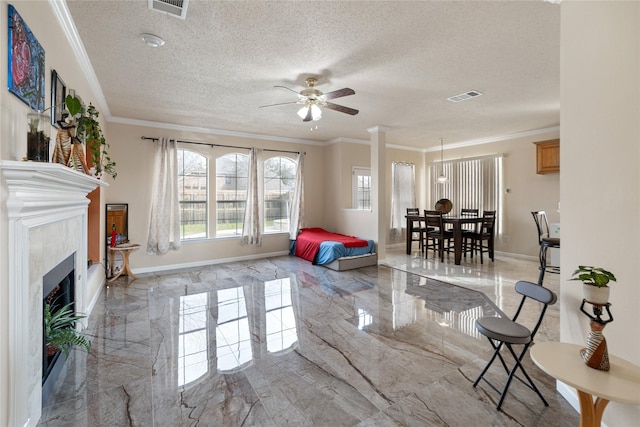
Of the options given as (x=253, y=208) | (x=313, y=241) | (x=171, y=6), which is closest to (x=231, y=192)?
(x=253, y=208)

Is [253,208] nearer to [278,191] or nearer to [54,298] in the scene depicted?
[278,191]

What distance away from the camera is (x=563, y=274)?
2016 millimetres

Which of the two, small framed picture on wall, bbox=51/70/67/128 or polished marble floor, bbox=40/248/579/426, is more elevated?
small framed picture on wall, bbox=51/70/67/128

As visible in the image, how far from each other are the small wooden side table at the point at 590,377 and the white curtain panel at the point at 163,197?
557cm

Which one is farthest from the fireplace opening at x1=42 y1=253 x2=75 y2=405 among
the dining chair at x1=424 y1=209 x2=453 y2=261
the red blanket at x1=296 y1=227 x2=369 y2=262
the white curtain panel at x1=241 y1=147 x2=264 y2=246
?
the dining chair at x1=424 y1=209 x2=453 y2=261

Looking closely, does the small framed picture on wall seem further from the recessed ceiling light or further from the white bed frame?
the white bed frame

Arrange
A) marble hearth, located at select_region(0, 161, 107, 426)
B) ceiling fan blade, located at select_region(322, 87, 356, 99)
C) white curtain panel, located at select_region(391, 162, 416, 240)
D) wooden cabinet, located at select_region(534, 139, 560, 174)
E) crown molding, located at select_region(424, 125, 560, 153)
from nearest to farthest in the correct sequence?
marble hearth, located at select_region(0, 161, 107, 426), ceiling fan blade, located at select_region(322, 87, 356, 99), wooden cabinet, located at select_region(534, 139, 560, 174), crown molding, located at select_region(424, 125, 560, 153), white curtain panel, located at select_region(391, 162, 416, 240)

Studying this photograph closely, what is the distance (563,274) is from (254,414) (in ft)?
7.31

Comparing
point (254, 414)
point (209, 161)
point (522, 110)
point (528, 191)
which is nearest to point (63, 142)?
point (254, 414)

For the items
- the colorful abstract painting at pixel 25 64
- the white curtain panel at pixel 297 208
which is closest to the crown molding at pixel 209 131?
the white curtain panel at pixel 297 208

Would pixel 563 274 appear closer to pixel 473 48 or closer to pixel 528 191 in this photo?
pixel 473 48

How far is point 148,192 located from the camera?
213 inches

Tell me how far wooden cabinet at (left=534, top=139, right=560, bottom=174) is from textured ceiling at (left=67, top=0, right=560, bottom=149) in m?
0.87

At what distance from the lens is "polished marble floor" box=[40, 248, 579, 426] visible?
1862mm
